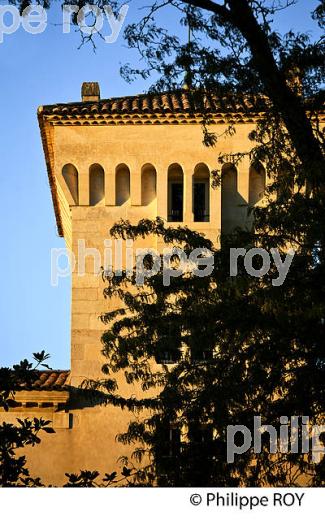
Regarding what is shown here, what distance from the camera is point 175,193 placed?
25.1 m

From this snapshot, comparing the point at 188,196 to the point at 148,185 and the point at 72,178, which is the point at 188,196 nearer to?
the point at 148,185

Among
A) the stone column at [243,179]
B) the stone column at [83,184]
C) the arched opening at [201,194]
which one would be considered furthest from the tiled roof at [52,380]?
the stone column at [243,179]

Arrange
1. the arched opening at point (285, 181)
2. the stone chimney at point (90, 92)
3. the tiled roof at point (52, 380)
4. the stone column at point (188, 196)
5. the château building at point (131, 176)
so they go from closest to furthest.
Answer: the arched opening at point (285, 181), the tiled roof at point (52, 380), the château building at point (131, 176), the stone column at point (188, 196), the stone chimney at point (90, 92)

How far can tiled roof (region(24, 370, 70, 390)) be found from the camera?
23.5m

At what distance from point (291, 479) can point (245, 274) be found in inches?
109

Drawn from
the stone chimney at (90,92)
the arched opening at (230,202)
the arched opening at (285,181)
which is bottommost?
the arched opening at (285,181)

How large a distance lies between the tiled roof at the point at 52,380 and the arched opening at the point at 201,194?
4154 mm

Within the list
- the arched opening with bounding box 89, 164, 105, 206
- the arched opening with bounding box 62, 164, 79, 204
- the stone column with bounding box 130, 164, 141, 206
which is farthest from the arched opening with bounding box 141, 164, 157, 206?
the arched opening with bounding box 62, 164, 79, 204

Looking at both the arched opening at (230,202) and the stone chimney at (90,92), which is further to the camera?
the stone chimney at (90,92)

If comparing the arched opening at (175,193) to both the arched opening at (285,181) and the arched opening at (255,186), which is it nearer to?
the arched opening at (255,186)

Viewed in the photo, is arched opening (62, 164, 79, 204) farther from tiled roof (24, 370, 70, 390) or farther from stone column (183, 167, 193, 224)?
tiled roof (24, 370, 70, 390)

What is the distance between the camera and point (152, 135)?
24.7 m

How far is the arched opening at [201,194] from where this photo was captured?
81.3ft
